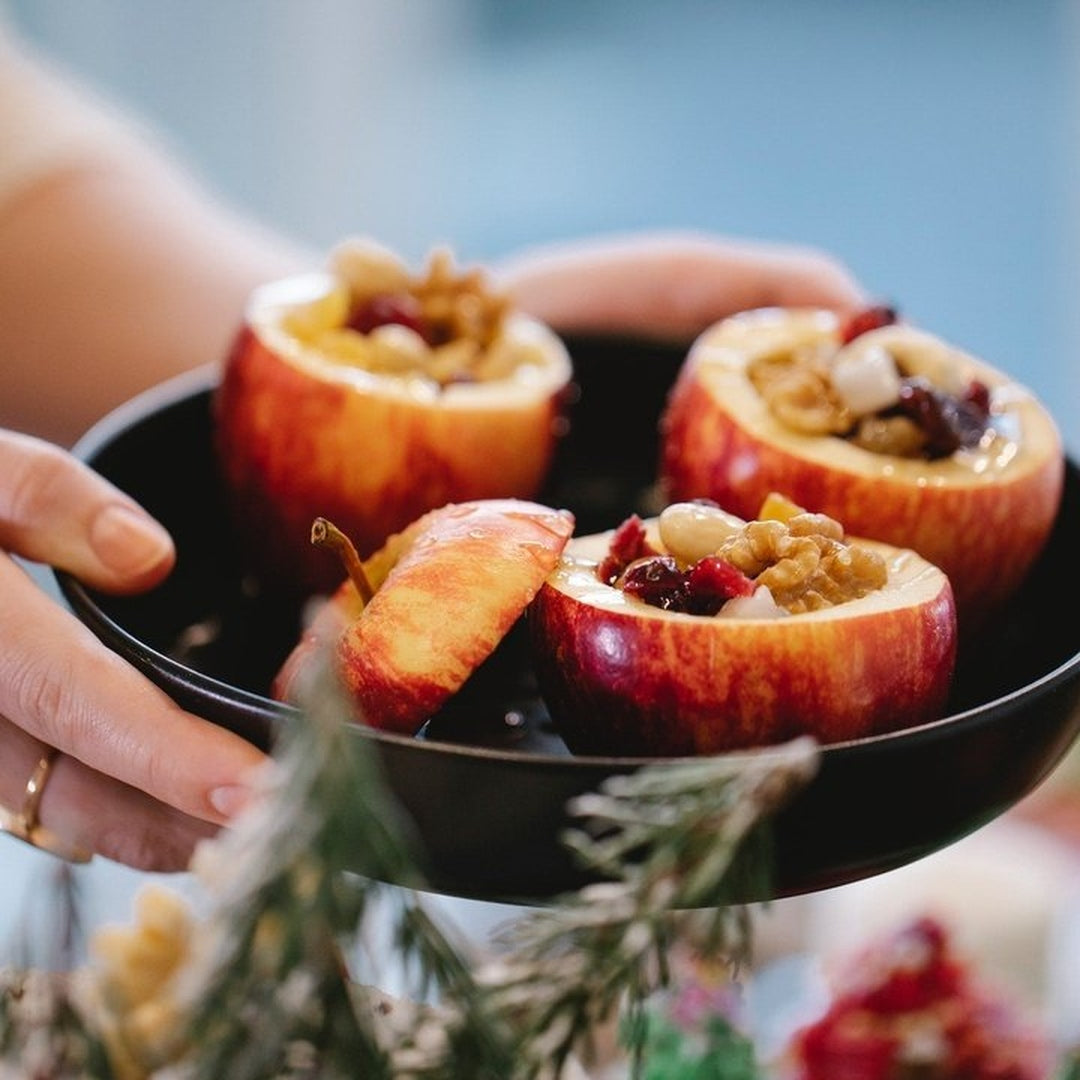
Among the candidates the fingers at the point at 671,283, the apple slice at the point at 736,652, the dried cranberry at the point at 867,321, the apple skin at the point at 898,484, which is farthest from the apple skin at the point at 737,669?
the fingers at the point at 671,283

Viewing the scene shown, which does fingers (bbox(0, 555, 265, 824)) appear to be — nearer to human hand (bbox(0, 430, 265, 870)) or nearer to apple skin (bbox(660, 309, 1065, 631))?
human hand (bbox(0, 430, 265, 870))

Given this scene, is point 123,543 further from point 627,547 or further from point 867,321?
point 867,321

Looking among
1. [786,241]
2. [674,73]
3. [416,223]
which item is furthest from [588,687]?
[674,73]

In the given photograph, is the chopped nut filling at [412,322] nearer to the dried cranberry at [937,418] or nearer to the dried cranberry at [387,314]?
the dried cranberry at [387,314]

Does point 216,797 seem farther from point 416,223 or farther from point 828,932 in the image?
point 416,223

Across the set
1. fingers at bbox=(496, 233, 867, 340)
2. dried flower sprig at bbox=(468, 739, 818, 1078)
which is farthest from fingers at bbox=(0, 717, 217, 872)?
fingers at bbox=(496, 233, 867, 340)

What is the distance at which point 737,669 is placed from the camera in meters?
0.48

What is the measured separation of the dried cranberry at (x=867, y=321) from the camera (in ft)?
2.27

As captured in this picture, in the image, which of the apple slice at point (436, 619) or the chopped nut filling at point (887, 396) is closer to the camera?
the apple slice at point (436, 619)

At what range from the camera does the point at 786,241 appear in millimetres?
3062

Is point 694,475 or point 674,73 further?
point 674,73

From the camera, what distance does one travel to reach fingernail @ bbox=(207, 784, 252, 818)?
1.45 ft

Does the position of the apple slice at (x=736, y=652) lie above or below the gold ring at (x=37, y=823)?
above

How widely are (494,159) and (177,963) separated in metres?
3.25
